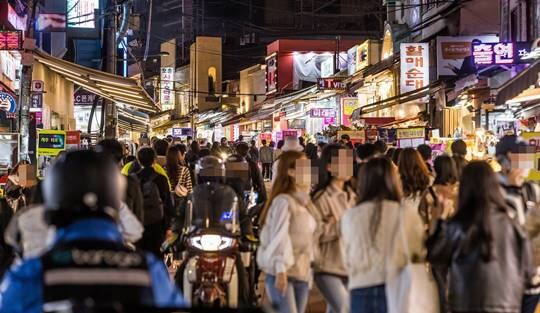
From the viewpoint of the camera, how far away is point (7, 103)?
67.5 feet

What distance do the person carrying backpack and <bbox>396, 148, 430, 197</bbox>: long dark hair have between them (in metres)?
3.15

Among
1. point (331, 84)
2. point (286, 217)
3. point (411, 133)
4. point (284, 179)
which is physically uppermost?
point (331, 84)

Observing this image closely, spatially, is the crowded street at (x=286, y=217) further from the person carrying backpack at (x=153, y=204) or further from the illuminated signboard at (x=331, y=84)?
the illuminated signboard at (x=331, y=84)

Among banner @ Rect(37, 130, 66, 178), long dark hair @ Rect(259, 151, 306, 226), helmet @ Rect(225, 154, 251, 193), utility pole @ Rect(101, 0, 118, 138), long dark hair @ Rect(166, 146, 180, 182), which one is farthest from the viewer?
utility pole @ Rect(101, 0, 118, 138)

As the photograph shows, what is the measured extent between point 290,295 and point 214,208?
1.97m

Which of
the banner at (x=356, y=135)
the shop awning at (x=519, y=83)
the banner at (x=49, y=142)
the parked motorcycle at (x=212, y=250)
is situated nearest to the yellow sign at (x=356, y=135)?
the banner at (x=356, y=135)

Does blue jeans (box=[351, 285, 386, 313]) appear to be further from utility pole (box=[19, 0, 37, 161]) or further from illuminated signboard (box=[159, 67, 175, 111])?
illuminated signboard (box=[159, 67, 175, 111])

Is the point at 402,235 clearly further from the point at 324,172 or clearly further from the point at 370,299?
the point at 324,172

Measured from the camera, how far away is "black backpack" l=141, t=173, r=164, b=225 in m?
10.0

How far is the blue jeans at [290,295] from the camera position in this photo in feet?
23.2

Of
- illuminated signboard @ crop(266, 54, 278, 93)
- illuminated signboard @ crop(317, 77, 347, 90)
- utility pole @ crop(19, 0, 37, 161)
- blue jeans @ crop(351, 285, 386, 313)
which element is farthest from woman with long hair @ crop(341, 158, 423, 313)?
illuminated signboard @ crop(266, 54, 278, 93)

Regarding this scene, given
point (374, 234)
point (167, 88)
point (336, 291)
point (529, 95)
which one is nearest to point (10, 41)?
point (529, 95)

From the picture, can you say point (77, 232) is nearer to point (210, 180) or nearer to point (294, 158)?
point (294, 158)

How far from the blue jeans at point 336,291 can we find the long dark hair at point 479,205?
1.71 meters
